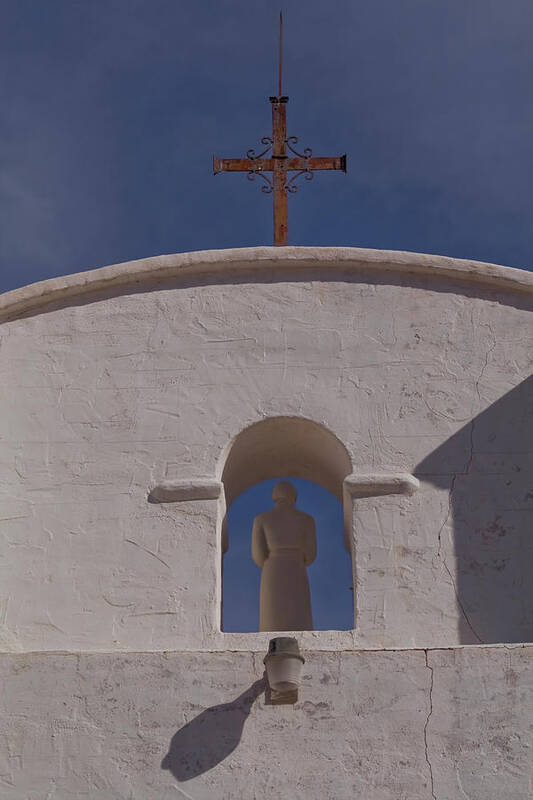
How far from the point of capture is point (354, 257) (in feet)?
34.3

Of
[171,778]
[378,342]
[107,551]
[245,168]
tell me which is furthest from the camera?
[245,168]

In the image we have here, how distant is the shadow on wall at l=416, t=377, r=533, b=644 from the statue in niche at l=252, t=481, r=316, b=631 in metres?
1.11

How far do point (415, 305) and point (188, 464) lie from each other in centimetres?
190

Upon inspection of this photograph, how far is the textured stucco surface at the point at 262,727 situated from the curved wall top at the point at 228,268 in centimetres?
276

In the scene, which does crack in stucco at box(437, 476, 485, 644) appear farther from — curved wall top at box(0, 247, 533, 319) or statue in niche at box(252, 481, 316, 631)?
curved wall top at box(0, 247, 533, 319)

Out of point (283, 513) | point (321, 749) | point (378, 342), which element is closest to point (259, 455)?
point (283, 513)

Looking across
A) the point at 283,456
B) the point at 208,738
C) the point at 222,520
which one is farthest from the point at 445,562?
the point at 208,738

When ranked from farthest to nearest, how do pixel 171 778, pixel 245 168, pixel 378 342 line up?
pixel 245 168 < pixel 378 342 < pixel 171 778

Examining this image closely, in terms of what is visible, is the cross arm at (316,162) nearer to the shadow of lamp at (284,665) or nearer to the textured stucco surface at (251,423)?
the textured stucco surface at (251,423)

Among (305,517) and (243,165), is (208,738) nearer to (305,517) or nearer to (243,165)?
(305,517)

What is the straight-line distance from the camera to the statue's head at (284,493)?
10617mm

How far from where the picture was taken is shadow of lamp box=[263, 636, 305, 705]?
848 cm

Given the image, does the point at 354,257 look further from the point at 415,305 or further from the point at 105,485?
the point at 105,485

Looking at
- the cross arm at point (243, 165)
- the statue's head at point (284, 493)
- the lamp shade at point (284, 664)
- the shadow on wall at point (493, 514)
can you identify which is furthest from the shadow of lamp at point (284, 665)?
the cross arm at point (243, 165)
